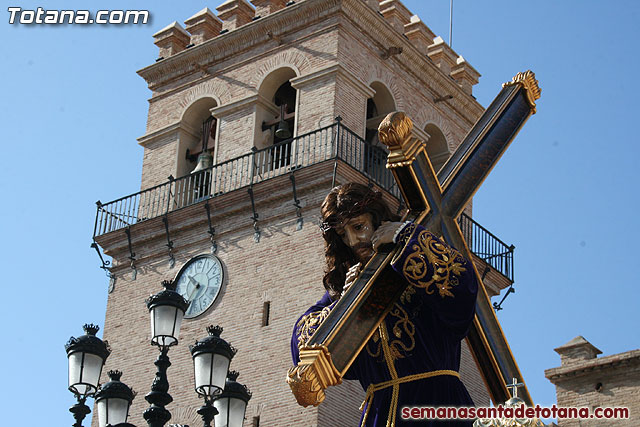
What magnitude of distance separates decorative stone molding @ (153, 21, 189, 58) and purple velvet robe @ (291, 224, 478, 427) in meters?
21.6

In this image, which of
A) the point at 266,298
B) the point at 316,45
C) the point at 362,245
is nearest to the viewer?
the point at 362,245

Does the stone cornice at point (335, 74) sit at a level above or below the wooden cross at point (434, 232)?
above

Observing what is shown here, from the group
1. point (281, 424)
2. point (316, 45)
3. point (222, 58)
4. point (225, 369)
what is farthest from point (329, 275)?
point (222, 58)

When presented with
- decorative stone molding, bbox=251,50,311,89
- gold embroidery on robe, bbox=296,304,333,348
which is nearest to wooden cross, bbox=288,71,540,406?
gold embroidery on robe, bbox=296,304,333,348

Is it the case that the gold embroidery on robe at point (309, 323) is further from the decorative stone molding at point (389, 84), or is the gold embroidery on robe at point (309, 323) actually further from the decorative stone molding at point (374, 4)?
the decorative stone molding at point (374, 4)

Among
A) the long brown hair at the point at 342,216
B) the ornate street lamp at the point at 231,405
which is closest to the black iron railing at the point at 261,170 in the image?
the ornate street lamp at the point at 231,405

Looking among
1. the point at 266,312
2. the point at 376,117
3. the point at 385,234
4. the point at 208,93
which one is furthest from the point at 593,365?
the point at 385,234

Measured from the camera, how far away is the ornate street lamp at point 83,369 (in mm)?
11852

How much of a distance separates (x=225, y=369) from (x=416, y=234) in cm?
649

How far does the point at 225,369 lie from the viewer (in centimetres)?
1190

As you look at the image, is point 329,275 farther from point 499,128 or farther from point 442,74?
point 442,74

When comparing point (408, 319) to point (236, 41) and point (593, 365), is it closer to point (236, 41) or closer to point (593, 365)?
point (593, 365)

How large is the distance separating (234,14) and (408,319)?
2087cm

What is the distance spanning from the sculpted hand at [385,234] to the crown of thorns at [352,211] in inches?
8.6
